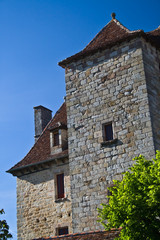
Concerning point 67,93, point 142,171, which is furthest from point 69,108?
point 142,171

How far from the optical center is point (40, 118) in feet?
70.2

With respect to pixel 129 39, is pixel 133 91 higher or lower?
lower

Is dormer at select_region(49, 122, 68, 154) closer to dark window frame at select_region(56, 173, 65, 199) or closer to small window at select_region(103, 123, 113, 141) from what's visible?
dark window frame at select_region(56, 173, 65, 199)

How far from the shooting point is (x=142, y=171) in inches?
442

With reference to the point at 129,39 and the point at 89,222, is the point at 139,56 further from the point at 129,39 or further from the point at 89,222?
the point at 89,222

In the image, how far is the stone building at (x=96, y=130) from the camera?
47.8 feet

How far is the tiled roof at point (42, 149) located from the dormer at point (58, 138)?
219 mm

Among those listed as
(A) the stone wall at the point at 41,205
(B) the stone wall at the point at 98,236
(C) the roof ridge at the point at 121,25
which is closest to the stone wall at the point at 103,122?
(C) the roof ridge at the point at 121,25

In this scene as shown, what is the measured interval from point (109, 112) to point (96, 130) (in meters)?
0.79

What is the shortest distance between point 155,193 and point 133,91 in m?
5.36

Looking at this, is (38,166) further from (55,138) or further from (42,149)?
(55,138)

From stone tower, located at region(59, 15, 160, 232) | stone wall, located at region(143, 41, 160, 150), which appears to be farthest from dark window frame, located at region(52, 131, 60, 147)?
stone wall, located at region(143, 41, 160, 150)

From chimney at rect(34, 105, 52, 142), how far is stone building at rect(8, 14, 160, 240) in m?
2.95

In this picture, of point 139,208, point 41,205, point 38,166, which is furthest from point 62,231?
point 139,208
